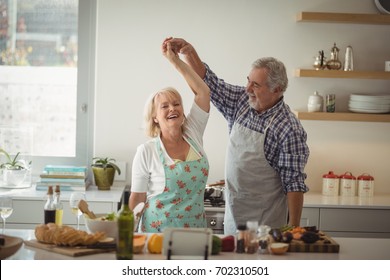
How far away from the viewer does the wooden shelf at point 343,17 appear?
16.2 feet

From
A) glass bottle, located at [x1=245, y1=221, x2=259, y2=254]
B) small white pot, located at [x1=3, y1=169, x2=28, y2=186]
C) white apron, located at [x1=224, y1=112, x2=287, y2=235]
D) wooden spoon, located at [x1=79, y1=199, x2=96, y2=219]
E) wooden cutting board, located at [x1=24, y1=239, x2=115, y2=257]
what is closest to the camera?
wooden cutting board, located at [x1=24, y1=239, x2=115, y2=257]

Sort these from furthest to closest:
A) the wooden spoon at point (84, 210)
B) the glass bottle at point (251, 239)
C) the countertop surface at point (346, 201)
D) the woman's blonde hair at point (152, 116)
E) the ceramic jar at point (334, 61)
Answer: the ceramic jar at point (334, 61), the countertop surface at point (346, 201), the woman's blonde hair at point (152, 116), the wooden spoon at point (84, 210), the glass bottle at point (251, 239)

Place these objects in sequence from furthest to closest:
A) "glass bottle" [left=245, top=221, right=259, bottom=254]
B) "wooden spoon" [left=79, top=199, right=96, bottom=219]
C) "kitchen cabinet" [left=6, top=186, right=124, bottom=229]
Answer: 1. "kitchen cabinet" [left=6, top=186, right=124, bottom=229]
2. "wooden spoon" [left=79, top=199, right=96, bottom=219]
3. "glass bottle" [left=245, top=221, right=259, bottom=254]

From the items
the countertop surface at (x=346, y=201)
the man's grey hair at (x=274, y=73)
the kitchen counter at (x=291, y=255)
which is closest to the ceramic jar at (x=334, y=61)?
the countertop surface at (x=346, y=201)

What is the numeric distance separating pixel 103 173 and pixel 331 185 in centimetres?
154

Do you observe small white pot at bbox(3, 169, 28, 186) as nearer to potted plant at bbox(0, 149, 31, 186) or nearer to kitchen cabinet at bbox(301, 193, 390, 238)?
potted plant at bbox(0, 149, 31, 186)

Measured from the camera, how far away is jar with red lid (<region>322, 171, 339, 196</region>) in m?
5.06

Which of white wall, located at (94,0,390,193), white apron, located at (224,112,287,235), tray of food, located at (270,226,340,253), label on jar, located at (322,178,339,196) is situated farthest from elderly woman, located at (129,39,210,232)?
label on jar, located at (322,178,339,196)

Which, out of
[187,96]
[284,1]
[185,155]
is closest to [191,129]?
[185,155]

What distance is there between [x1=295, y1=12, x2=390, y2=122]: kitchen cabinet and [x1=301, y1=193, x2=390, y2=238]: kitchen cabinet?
1.92 ft

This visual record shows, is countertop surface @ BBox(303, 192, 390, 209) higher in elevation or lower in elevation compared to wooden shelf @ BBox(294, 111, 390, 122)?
lower

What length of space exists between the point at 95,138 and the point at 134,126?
0.28m

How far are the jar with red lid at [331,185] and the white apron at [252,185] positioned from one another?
3.89 feet

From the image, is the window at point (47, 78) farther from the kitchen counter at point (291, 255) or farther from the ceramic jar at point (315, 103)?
the kitchen counter at point (291, 255)
